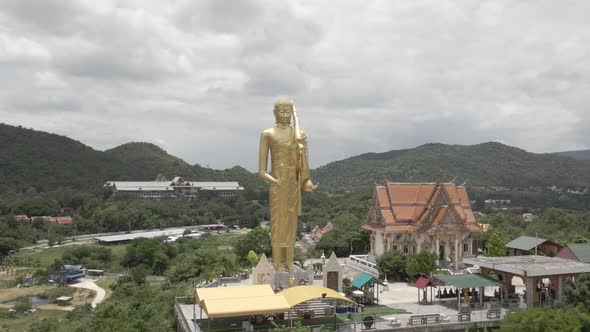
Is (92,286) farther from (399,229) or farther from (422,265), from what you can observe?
(422,265)

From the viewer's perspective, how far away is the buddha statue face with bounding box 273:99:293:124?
1081 inches

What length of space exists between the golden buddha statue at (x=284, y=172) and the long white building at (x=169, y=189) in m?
91.4

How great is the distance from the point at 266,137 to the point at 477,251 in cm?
2416

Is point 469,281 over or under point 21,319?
over

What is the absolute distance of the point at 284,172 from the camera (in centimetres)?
2733

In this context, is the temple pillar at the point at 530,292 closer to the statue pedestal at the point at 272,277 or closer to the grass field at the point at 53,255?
the statue pedestal at the point at 272,277

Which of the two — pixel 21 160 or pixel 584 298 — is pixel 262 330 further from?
pixel 21 160

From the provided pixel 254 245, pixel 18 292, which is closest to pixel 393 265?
pixel 254 245

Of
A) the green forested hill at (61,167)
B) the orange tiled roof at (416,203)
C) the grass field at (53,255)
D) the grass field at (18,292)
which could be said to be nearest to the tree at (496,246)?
the orange tiled roof at (416,203)

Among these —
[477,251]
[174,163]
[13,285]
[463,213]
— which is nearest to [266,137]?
[463,213]

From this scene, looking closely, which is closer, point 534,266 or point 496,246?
point 534,266

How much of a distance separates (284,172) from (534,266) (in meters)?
13.5

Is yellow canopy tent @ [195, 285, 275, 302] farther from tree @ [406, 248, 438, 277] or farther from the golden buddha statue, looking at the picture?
tree @ [406, 248, 438, 277]

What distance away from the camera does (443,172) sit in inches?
7451
